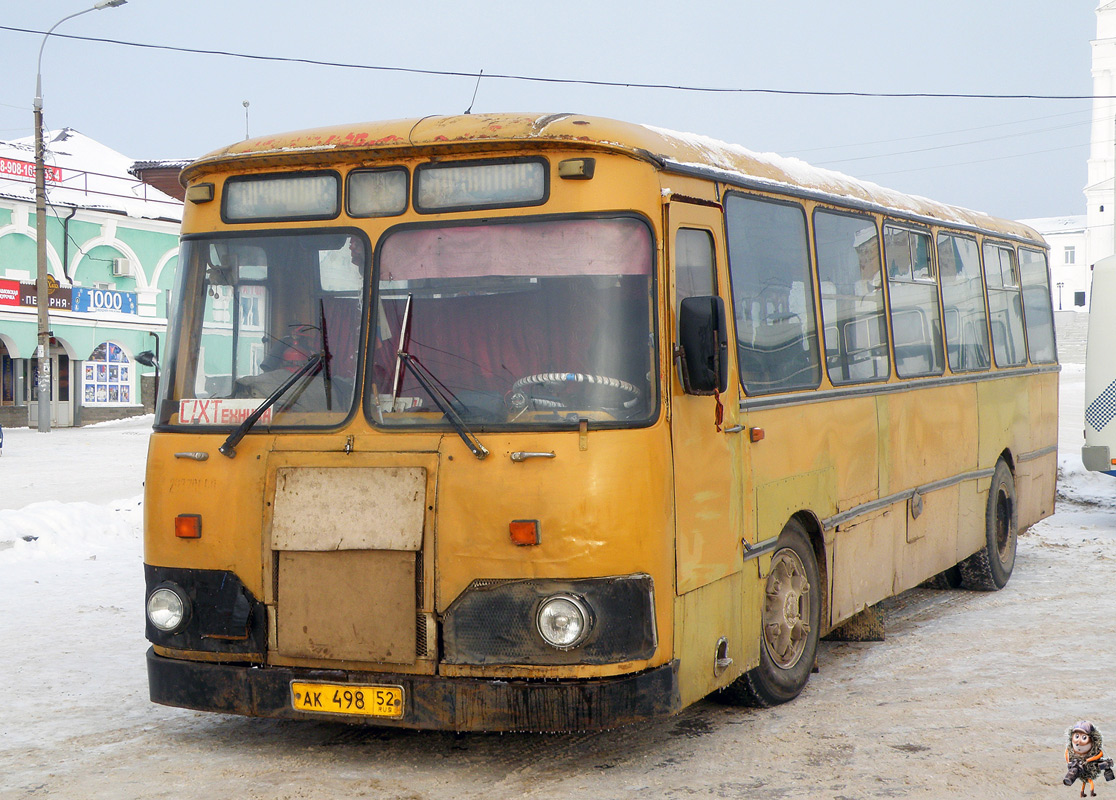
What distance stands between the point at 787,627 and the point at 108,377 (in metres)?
38.2

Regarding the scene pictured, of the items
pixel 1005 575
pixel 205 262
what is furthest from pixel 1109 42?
pixel 205 262

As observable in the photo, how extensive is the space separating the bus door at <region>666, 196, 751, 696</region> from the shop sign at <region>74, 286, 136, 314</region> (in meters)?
37.8

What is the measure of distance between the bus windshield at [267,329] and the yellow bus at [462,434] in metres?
0.01

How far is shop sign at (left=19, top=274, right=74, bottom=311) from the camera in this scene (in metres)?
38.8

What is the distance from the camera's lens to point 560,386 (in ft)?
17.5

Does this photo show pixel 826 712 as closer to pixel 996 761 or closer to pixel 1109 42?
pixel 996 761

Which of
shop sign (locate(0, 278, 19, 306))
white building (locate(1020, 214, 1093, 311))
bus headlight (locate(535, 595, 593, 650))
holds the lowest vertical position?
bus headlight (locate(535, 595, 593, 650))

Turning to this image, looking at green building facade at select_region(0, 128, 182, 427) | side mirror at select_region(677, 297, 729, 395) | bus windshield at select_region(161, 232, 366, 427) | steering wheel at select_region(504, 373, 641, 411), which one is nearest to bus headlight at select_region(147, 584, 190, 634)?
bus windshield at select_region(161, 232, 366, 427)

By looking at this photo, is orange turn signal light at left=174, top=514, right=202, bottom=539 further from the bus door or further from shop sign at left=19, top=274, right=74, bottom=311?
shop sign at left=19, top=274, right=74, bottom=311

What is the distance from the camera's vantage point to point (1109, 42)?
306 feet

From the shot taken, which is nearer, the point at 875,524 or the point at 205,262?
the point at 205,262

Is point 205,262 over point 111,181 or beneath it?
beneath

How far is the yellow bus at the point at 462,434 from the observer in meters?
5.21

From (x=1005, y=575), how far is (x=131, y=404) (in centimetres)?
3599
